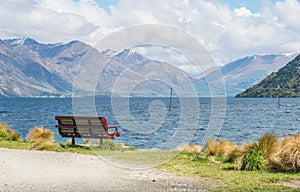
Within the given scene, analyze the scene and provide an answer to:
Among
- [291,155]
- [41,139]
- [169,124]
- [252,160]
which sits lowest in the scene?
[252,160]

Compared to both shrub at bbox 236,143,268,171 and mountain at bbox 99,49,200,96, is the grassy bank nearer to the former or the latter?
shrub at bbox 236,143,268,171

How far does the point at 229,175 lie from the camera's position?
1139 centimetres

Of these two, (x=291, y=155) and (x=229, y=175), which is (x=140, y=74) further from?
(x=291, y=155)

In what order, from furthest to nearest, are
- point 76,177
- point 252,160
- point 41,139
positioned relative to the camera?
point 41,139, point 252,160, point 76,177

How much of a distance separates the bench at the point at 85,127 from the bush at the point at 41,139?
27.5 inches

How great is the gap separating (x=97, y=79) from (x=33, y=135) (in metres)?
6.22

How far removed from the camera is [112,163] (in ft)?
44.8

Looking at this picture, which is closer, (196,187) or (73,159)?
(196,187)

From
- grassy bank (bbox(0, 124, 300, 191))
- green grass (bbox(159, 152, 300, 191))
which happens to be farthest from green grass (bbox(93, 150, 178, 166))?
green grass (bbox(159, 152, 300, 191))

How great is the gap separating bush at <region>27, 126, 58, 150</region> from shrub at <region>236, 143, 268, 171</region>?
297 inches

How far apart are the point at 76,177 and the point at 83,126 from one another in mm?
7193

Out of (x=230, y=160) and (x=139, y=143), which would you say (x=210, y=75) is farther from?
(x=139, y=143)

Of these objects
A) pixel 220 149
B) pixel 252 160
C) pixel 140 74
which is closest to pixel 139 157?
pixel 140 74

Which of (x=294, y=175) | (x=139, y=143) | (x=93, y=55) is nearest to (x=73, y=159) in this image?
(x=93, y=55)
